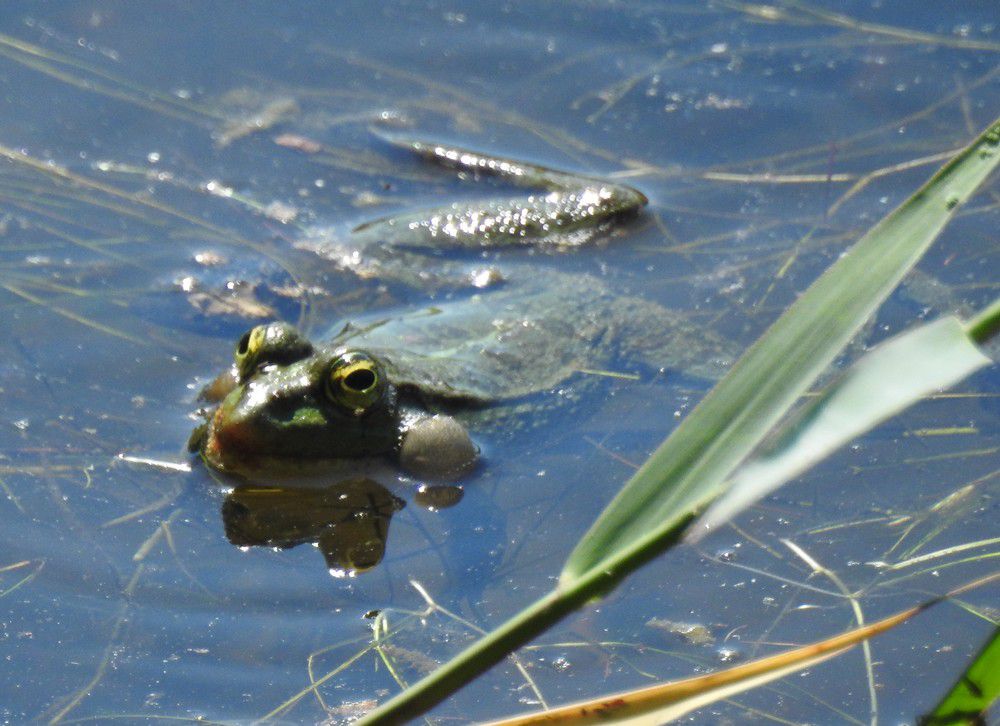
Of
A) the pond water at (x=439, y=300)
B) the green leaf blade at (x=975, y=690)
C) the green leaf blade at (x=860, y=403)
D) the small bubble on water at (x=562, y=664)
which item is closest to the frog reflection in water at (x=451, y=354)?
the pond water at (x=439, y=300)

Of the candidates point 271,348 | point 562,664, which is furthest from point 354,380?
point 562,664

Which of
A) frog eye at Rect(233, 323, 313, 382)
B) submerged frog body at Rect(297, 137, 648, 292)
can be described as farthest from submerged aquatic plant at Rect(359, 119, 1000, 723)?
submerged frog body at Rect(297, 137, 648, 292)

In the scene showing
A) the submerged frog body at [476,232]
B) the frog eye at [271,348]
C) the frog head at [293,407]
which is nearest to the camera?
the frog head at [293,407]

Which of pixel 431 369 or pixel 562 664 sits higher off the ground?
pixel 431 369

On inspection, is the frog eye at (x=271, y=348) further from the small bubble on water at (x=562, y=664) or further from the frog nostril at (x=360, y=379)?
the small bubble on water at (x=562, y=664)

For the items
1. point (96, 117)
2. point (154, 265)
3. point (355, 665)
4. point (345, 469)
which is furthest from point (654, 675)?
point (96, 117)

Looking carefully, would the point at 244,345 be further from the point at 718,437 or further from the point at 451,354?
the point at 718,437

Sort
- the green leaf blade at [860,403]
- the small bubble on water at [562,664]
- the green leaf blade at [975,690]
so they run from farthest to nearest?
the small bubble on water at [562,664], the green leaf blade at [975,690], the green leaf blade at [860,403]

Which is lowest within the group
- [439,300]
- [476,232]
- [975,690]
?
[975,690]
